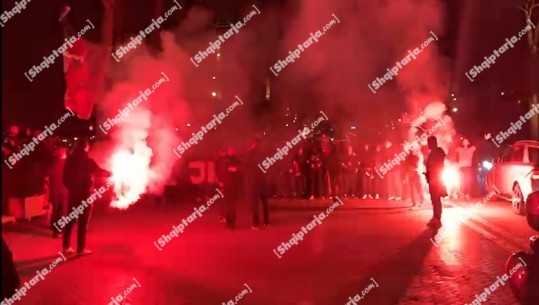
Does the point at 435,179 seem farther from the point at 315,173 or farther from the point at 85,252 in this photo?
the point at 85,252

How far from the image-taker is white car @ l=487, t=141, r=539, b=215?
47.5 ft

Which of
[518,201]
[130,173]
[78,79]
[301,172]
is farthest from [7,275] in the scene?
[301,172]

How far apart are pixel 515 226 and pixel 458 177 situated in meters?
5.74

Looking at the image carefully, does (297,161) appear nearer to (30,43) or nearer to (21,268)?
(30,43)

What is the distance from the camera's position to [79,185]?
10.2 m

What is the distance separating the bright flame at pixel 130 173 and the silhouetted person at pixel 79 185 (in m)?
5.10

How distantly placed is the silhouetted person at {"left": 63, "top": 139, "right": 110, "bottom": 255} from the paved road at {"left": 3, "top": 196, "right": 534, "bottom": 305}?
1.35 feet

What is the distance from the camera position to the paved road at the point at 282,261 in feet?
25.0

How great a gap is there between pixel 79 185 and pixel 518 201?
9.85 metres

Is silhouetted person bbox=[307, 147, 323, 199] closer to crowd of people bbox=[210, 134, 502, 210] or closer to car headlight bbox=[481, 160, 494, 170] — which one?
crowd of people bbox=[210, 134, 502, 210]

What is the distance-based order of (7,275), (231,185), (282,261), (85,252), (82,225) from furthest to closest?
(231,185)
(85,252)
(82,225)
(282,261)
(7,275)

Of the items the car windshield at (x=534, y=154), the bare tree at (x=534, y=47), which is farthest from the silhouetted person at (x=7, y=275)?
the bare tree at (x=534, y=47)

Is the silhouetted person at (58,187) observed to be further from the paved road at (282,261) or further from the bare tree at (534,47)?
the bare tree at (534,47)

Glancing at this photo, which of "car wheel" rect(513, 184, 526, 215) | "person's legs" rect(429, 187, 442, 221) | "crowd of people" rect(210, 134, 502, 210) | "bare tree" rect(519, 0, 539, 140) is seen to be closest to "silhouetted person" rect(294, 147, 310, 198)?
"crowd of people" rect(210, 134, 502, 210)
